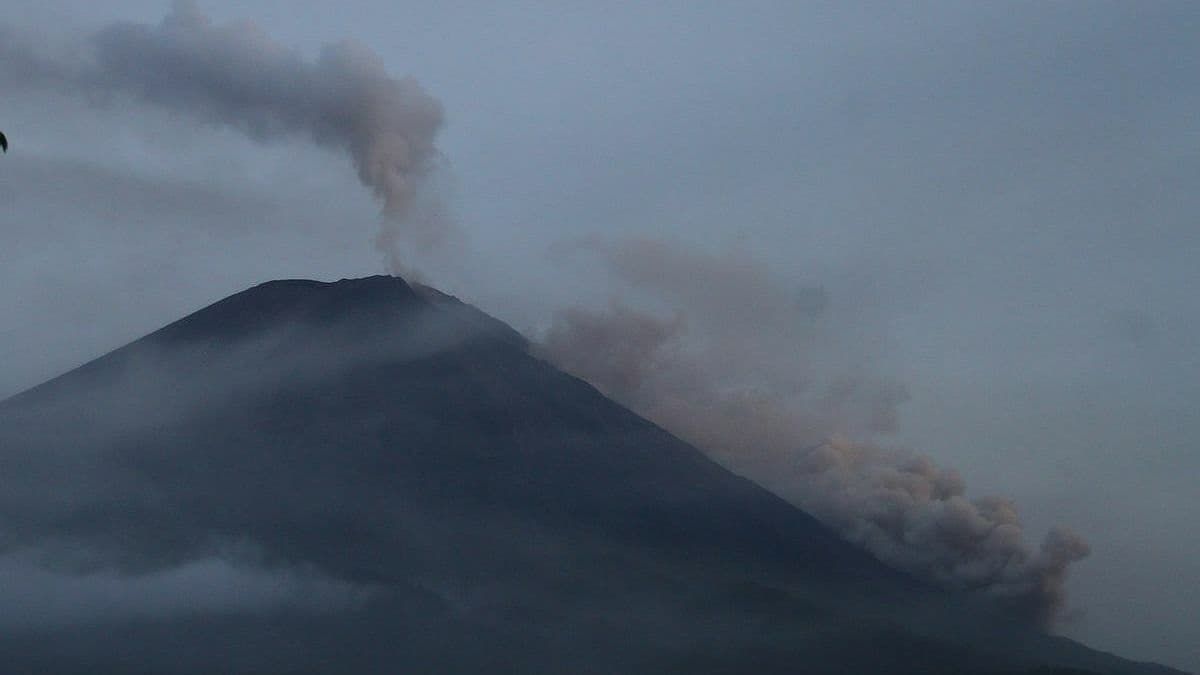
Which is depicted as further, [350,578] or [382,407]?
[382,407]

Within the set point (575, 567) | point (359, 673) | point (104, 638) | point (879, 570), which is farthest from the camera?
point (879, 570)

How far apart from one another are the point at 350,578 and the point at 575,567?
1206cm

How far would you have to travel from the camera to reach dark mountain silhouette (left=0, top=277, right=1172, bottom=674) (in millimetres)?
73312

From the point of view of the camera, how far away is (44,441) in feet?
308

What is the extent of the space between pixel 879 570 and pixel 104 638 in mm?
42835

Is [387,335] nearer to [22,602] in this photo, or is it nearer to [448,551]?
[448,551]

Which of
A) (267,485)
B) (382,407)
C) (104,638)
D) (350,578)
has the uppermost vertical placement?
(382,407)

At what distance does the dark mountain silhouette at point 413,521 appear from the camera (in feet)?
241

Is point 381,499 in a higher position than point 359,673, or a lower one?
higher

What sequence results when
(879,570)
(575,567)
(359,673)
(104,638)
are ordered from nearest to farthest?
(359,673)
(104,638)
(575,567)
(879,570)

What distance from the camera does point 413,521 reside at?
83.2 metres

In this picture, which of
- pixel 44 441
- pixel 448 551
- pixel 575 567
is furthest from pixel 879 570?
pixel 44 441

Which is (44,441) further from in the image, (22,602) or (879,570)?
(879,570)

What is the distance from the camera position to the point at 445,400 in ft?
311
